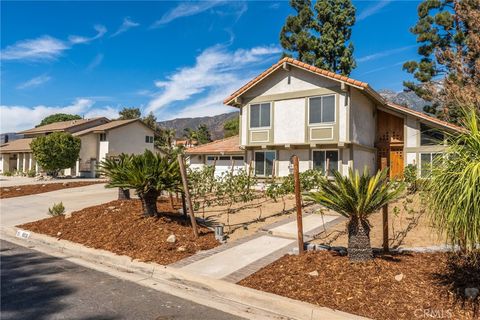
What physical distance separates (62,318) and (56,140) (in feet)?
104

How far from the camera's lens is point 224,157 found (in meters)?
25.8

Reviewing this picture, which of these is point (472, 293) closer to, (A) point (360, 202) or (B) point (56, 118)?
(A) point (360, 202)

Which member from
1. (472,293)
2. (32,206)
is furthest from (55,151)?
(472,293)

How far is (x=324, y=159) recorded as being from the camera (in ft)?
61.5

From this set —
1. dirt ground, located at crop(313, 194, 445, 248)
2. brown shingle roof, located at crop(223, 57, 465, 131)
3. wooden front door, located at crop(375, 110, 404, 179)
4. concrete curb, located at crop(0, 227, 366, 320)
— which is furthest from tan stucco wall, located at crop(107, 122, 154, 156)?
dirt ground, located at crop(313, 194, 445, 248)

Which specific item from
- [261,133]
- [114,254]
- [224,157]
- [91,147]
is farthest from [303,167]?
[91,147]

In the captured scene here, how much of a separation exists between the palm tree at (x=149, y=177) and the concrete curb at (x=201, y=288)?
1738 millimetres

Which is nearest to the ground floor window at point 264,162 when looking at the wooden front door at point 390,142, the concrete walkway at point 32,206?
the wooden front door at point 390,142

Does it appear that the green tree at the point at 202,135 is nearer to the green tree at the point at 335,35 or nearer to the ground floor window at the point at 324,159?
the green tree at the point at 335,35

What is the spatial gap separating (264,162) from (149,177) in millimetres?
13601

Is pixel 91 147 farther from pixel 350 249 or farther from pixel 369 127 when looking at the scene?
pixel 350 249

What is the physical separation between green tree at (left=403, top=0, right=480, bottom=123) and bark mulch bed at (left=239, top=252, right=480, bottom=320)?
15.3 meters

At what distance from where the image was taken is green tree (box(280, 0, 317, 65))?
101ft

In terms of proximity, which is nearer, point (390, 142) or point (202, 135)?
point (390, 142)
